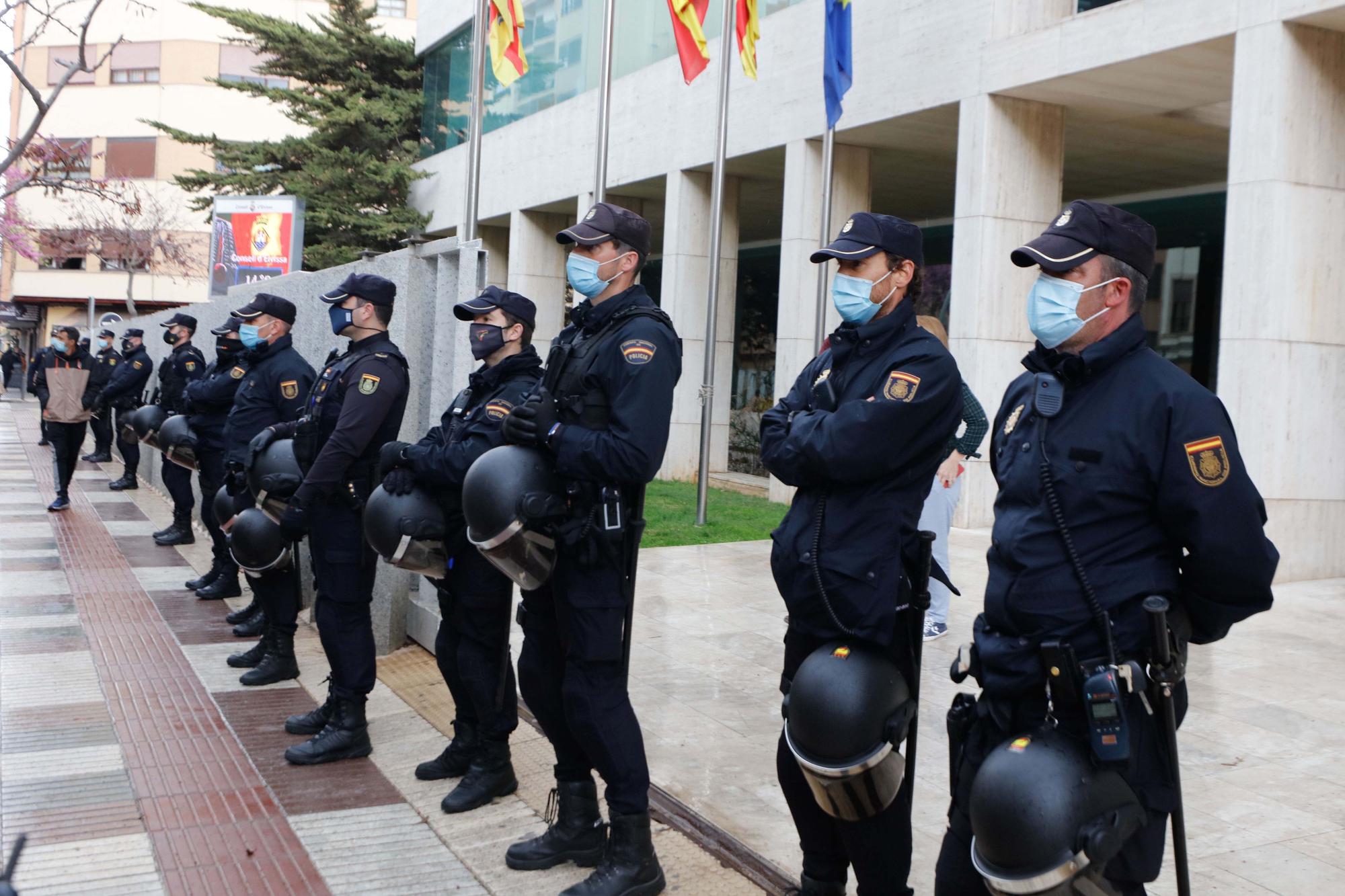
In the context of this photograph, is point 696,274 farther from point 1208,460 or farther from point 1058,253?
point 1208,460

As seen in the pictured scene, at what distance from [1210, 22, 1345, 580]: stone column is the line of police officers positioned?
664cm

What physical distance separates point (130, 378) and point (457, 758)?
1062 centimetres

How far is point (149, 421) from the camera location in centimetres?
1091

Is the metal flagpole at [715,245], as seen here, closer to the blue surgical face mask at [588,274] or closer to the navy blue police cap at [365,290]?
the navy blue police cap at [365,290]

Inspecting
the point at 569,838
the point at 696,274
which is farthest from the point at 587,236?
the point at 696,274

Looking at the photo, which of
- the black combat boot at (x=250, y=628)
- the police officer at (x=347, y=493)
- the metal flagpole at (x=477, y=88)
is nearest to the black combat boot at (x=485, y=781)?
the police officer at (x=347, y=493)

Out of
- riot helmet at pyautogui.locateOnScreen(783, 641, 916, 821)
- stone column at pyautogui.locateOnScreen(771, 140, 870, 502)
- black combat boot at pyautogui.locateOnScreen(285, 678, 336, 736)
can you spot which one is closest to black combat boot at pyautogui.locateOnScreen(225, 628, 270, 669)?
black combat boot at pyautogui.locateOnScreen(285, 678, 336, 736)

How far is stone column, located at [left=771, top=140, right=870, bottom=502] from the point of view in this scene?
14961 millimetres

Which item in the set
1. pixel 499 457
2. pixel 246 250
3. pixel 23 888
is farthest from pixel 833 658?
pixel 246 250

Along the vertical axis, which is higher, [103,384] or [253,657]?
[103,384]

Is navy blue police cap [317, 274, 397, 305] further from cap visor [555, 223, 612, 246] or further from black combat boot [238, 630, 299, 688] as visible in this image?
black combat boot [238, 630, 299, 688]

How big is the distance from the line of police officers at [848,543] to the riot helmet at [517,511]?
1 cm

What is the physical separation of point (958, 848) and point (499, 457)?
1.96m

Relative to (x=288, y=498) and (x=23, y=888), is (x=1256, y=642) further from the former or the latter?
(x=23, y=888)
